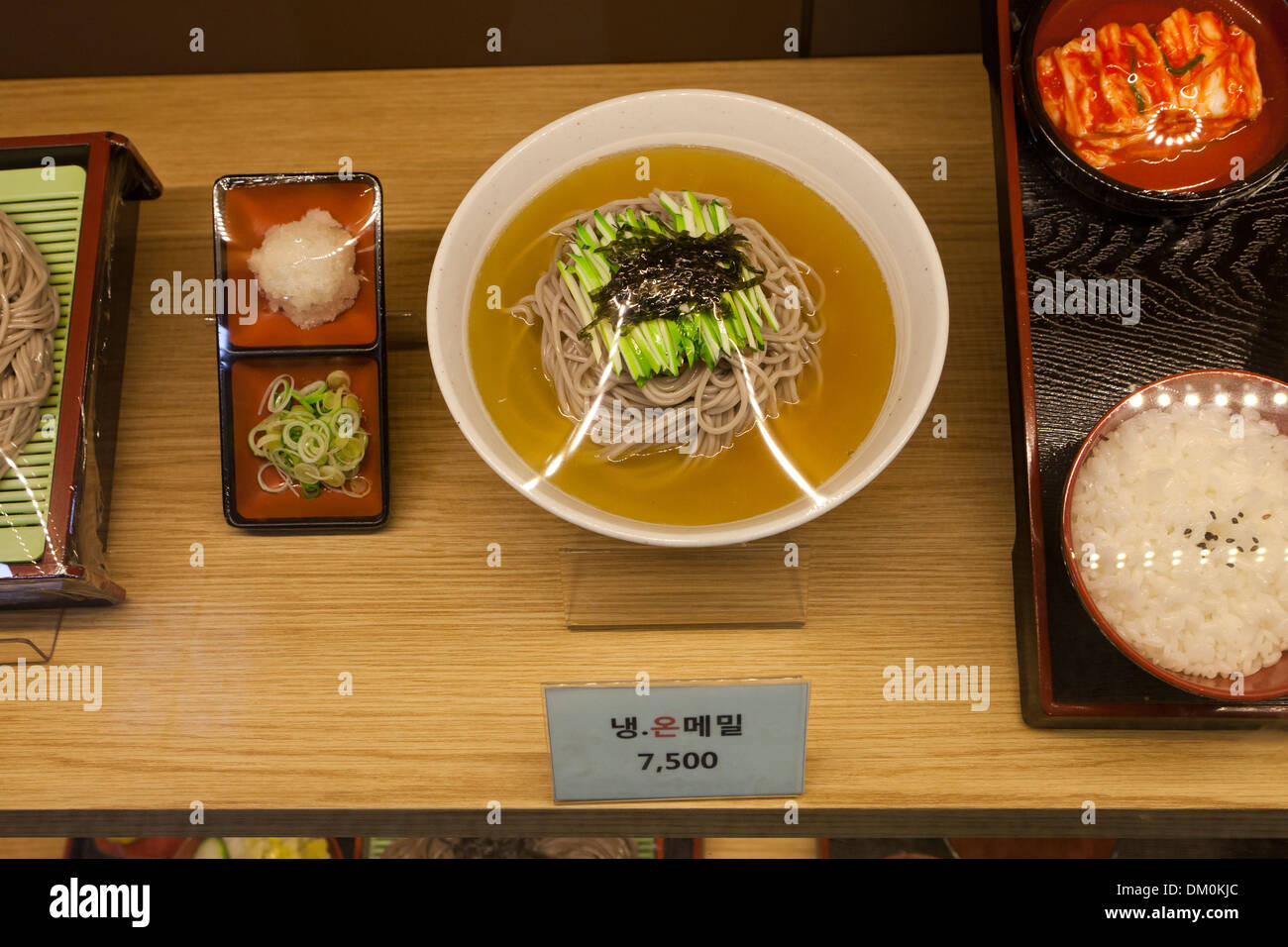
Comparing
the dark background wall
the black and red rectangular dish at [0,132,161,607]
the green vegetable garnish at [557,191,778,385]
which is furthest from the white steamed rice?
the black and red rectangular dish at [0,132,161,607]

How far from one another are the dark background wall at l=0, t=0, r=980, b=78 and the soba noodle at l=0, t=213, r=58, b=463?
0.46 metres

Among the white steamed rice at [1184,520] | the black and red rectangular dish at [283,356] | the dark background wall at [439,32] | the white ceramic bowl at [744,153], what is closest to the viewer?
the white ceramic bowl at [744,153]

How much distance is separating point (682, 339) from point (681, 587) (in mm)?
427

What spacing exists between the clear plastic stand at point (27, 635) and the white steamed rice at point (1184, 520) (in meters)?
1.73

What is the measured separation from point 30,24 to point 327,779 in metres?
1.51

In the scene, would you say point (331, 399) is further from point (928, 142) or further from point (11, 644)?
point (928, 142)

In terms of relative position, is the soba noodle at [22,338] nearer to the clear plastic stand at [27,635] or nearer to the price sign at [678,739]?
the clear plastic stand at [27,635]

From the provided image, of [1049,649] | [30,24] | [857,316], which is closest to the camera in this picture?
[1049,649]

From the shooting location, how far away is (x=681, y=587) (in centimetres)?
164

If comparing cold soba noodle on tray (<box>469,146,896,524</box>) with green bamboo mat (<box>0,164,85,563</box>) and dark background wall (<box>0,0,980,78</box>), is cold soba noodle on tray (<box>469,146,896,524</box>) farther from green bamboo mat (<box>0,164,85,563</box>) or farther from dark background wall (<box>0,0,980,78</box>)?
green bamboo mat (<box>0,164,85,563</box>)

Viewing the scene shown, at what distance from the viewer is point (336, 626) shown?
1.67 m

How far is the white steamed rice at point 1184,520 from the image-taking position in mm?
1490

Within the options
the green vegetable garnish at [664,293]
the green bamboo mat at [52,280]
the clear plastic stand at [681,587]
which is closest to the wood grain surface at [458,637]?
the clear plastic stand at [681,587]

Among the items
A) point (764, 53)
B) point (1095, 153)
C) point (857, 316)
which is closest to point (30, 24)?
point (764, 53)
